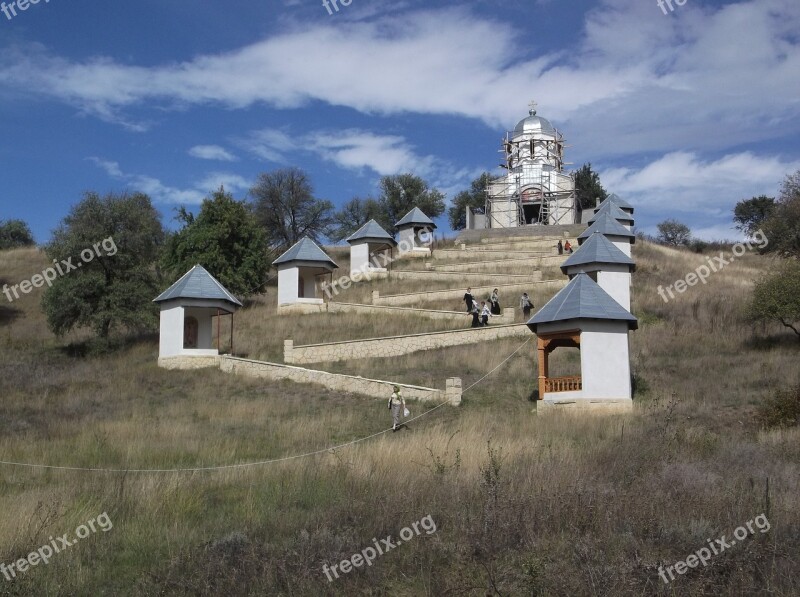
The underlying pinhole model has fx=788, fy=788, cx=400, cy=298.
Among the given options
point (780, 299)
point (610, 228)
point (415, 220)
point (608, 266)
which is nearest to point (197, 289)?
point (608, 266)

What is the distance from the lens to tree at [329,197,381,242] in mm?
70875

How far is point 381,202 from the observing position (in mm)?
73500

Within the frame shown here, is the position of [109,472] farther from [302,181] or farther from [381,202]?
[381,202]

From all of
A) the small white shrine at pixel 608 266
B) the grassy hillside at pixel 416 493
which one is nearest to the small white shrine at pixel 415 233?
the small white shrine at pixel 608 266

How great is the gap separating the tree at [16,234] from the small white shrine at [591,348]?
70872mm

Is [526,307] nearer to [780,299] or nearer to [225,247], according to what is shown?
[780,299]

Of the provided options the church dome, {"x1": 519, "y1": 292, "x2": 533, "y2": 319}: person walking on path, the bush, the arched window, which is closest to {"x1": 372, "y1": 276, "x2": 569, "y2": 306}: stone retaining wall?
{"x1": 519, "y1": 292, "x2": 533, "y2": 319}: person walking on path

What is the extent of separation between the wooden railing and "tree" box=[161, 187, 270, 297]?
2582 cm

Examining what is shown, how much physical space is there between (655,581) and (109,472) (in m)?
8.74

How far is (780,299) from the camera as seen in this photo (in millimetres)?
25125

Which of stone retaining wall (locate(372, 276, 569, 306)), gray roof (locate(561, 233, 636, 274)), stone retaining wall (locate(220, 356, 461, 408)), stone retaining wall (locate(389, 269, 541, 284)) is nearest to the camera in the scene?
stone retaining wall (locate(220, 356, 461, 408))

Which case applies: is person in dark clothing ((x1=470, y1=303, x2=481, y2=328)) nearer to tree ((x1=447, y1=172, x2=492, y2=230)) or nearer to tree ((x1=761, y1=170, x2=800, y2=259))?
tree ((x1=761, y1=170, x2=800, y2=259))

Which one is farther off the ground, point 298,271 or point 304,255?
point 304,255

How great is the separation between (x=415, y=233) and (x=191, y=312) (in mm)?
24020
